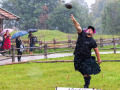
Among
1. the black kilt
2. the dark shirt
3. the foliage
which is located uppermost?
the foliage

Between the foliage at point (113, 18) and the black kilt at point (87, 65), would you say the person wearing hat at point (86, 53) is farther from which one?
the foliage at point (113, 18)

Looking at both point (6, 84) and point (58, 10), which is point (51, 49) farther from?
point (58, 10)

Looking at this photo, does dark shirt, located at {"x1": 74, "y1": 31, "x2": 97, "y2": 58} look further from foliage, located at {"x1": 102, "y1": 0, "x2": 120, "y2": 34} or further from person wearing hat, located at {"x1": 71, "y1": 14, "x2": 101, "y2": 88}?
foliage, located at {"x1": 102, "y1": 0, "x2": 120, "y2": 34}

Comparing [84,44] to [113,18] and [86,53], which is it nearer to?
[86,53]

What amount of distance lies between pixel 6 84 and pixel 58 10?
68.0 m

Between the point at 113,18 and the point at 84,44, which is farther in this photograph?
the point at 113,18

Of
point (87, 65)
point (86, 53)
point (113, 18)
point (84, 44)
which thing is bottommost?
point (87, 65)

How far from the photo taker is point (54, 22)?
248 feet

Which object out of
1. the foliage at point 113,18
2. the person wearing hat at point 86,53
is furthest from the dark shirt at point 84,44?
the foliage at point 113,18

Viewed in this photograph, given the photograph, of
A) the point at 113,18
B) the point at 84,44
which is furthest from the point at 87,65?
the point at 113,18

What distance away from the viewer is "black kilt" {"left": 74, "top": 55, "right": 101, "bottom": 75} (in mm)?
8211

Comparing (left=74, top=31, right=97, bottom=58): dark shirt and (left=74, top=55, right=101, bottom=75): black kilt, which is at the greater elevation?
(left=74, top=31, right=97, bottom=58): dark shirt

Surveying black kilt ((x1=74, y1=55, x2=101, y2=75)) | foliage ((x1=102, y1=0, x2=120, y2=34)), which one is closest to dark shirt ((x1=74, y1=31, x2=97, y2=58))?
black kilt ((x1=74, y1=55, x2=101, y2=75))

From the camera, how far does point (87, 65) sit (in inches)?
324
